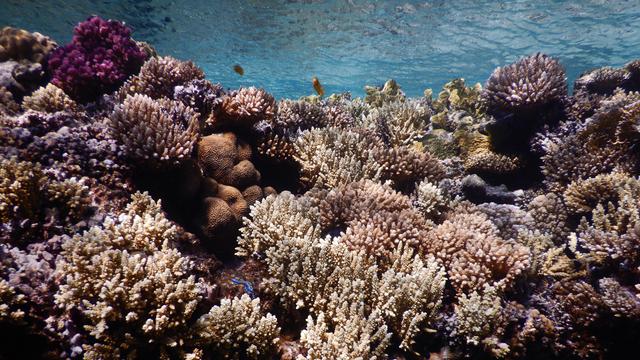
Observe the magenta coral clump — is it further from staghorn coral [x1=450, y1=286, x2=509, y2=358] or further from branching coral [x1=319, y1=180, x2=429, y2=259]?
staghorn coral [x1=450, y1=286, x2=509, y2=358]

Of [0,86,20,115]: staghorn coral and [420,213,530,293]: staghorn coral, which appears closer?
[420,213,530,293]: staghorn coral

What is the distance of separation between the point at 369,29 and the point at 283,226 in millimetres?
24716

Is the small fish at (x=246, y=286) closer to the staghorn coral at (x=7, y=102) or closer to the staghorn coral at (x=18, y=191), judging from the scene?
the staghorn coral at (x=18, y=191)

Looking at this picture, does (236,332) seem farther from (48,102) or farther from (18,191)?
(48,102)

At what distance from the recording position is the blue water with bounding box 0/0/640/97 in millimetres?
21266

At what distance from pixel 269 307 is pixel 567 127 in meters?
6.35

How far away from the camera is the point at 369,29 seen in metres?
25.3

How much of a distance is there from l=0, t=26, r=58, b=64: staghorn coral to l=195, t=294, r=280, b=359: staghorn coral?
705cm

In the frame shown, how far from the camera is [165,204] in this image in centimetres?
450

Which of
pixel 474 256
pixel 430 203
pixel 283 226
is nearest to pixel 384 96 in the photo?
pixel 430 203

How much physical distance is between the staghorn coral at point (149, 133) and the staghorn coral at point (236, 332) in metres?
2.18

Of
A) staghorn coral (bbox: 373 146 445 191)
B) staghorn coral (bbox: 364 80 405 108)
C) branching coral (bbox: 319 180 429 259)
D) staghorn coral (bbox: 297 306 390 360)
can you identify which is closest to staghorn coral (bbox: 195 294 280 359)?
staghorn coral (bbox: 297 306 390 360)

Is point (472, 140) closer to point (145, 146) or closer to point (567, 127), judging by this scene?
point (567, 127)

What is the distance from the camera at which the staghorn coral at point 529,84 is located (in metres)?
6.34
